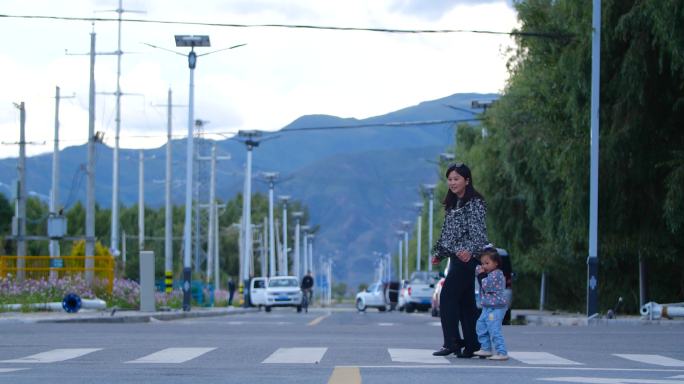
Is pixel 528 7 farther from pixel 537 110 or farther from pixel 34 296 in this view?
pixel 34 296

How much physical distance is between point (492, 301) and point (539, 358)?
131cm

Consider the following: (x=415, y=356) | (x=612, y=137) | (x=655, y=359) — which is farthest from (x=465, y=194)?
(x=612, y=137)

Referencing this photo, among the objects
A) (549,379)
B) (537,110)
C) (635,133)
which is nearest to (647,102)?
(635,133)

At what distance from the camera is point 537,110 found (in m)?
34.5

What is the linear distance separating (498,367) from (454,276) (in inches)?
54.5

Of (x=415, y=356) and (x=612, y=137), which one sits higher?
(x=612, y=137)

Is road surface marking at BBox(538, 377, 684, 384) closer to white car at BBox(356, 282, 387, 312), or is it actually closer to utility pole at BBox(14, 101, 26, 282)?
utility pole at BBox(14, 101, 26, 282)

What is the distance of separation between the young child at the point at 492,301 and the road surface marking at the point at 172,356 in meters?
3.02

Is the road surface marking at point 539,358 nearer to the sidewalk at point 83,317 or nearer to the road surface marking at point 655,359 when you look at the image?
the road surface marking at point 655,359

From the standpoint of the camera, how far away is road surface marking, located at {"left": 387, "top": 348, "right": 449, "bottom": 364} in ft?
43.1

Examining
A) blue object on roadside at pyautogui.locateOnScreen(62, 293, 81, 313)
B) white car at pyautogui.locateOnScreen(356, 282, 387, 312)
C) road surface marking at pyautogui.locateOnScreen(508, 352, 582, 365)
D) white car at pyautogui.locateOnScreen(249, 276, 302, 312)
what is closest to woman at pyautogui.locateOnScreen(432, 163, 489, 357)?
road surface marking at pyautogui.locateOnScreen(508, 352, 582, 365)

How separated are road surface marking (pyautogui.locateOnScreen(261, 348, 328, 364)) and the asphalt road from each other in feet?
0.03

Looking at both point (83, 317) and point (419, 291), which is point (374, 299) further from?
point (83, 317)

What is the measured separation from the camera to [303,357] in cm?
1383
